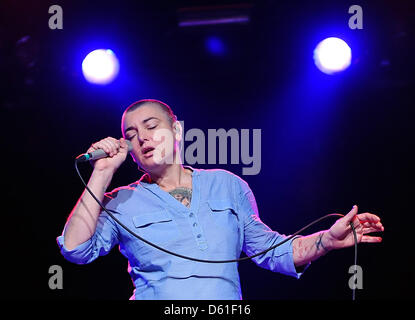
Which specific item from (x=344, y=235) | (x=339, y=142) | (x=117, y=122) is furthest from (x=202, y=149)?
(x=344, y=235)

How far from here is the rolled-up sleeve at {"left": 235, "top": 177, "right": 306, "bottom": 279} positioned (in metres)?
2.15

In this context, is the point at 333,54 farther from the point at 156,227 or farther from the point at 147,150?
the point at 156,227

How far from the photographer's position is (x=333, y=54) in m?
2.88

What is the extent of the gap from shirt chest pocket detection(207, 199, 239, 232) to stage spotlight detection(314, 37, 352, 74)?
1242 mm

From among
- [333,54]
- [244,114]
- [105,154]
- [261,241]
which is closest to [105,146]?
[105,154]

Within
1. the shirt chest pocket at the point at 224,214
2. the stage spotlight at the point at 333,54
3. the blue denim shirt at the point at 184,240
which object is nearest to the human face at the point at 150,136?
the blue denim shirt at the point at 184,240

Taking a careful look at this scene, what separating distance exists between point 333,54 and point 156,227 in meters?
1.58

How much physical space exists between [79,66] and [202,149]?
94 cm

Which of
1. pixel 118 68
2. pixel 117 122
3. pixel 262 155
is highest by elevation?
pixel 118 68

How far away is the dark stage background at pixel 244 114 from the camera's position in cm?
299

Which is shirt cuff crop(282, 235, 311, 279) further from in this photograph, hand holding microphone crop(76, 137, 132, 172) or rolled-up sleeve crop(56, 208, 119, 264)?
hand holding microphone crop(76, 137, 132, 172)

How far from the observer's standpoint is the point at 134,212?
2080 millimetres

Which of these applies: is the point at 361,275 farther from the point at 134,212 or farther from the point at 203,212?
the point at 134,212
